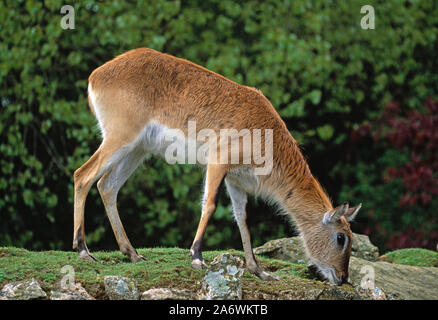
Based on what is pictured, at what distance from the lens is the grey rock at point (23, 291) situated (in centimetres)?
512

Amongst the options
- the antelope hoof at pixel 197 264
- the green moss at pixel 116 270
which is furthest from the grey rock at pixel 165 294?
the antelope hoof at pixel 197 264

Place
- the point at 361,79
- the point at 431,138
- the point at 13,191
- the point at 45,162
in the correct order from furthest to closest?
the point at 361,79 < the point at 45,162 < the point at 13,191 < the point at 431,138

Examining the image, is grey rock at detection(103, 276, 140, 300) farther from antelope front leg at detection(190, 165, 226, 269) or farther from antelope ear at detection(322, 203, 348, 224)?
antelope ear at detection(322, 203, 348, 224)

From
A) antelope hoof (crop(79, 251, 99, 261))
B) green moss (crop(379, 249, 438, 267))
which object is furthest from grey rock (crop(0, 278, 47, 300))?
green moss (crop(379, 249, 438, 267))

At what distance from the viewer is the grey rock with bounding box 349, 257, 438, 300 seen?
20.7ft

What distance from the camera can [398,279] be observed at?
6.62 metres

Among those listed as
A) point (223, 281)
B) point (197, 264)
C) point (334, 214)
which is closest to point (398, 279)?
point (334, 214)

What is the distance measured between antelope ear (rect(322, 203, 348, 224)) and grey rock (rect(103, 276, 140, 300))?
224cm

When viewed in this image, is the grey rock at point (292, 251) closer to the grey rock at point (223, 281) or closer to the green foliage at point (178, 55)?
the grey rock at point (223, 281)

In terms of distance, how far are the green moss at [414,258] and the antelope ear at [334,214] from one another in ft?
6.23
